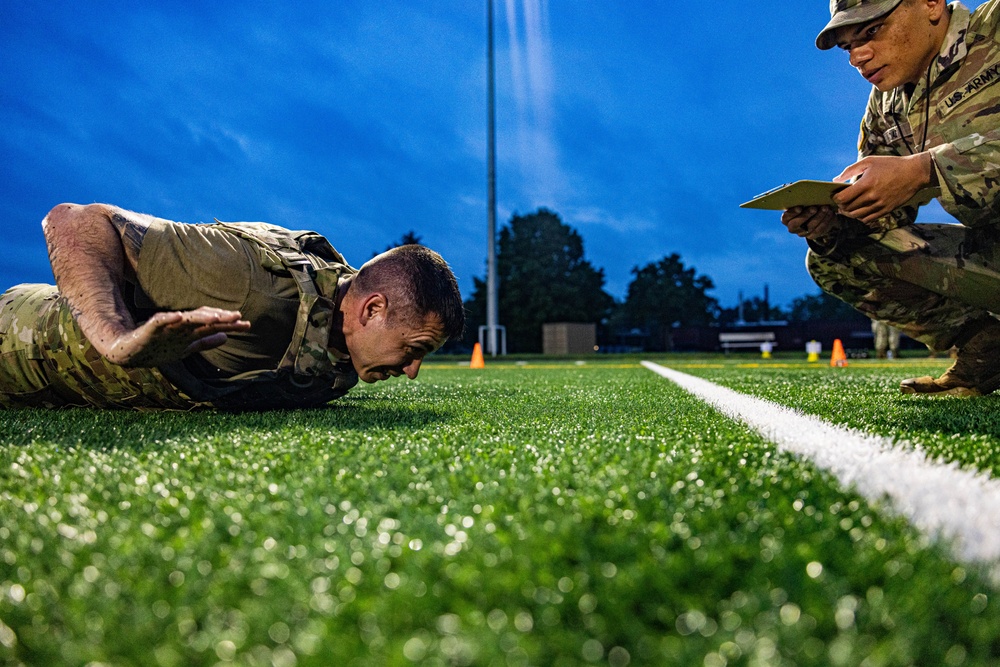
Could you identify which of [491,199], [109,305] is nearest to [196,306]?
[109,305]

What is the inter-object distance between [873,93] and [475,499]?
10.9 ft

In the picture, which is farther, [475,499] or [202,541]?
[475,499]

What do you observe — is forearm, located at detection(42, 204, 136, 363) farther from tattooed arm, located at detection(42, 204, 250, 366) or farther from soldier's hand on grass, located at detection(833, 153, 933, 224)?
soldier's hand on grass, located at detection(833, 153, 933, 224)

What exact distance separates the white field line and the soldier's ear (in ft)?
4.95

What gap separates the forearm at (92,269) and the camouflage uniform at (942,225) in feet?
9.84

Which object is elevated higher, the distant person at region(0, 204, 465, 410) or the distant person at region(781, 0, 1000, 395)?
the distant person at region(781, 0, 1000, 395)

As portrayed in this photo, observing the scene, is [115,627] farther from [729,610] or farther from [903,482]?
[903,482]

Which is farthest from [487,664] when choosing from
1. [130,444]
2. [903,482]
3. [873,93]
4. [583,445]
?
[873,93]

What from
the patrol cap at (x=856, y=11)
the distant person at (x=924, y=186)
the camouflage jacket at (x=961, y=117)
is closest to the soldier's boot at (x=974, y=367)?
the distant person at (x=924, y=186)

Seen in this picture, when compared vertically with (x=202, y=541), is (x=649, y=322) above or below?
above

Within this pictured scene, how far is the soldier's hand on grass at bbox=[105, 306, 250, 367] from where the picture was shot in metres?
1.79

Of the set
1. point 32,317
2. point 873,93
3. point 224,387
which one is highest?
point 873,93

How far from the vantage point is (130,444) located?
72.1 inches

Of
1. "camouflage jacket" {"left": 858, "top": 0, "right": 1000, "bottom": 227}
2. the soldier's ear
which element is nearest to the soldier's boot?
"camouflage jacket" {"left": 858, "top": 0, "right": 1000, "bottom": 227}
